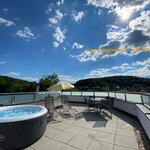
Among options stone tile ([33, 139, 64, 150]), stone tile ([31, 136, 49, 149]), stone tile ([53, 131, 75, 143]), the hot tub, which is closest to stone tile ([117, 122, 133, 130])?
stone tile ([53, 131, 75, 143])

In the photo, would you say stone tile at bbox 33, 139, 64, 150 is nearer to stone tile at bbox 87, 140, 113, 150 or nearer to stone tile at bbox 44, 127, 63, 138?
stone tile at bbox 44, 127, 63, 138

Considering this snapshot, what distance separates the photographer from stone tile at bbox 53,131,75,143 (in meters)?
3.99

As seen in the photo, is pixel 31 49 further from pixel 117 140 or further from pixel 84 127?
pixel 117 140

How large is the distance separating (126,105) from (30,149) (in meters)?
5.34

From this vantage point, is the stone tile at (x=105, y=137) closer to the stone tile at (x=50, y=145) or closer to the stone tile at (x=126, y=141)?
the stone tile at (x=126, y=141)

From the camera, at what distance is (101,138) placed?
4.11 m

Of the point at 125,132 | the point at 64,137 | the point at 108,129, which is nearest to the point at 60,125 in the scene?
the point at 64,137

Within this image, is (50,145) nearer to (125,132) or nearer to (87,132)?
(87,132)

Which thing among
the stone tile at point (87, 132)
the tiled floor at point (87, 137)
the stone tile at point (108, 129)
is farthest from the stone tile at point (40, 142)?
the stone tile at point (108, 129)

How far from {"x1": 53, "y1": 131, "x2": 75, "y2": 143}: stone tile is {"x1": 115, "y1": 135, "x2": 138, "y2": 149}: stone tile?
4.52 ft

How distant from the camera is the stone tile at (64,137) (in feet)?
13.1

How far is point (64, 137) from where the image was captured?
421cm

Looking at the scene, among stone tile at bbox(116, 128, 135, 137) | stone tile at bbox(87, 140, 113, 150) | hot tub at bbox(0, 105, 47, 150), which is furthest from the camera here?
stone tile at bbox(116, 128, 135, 137)

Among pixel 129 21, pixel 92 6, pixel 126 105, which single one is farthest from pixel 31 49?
pixel 126 105
